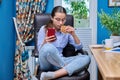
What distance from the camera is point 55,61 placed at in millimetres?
2295

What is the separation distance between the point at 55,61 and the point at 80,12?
Result: 1694mm

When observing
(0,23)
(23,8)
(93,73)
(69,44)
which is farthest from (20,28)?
(93,73)

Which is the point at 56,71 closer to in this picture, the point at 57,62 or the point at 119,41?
the point at 57,62

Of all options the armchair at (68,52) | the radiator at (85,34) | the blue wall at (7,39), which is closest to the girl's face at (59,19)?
the armchair at (68,52)

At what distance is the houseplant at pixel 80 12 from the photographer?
3818 millimetres

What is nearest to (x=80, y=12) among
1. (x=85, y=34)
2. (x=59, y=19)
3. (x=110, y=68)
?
(x=85, y=34)

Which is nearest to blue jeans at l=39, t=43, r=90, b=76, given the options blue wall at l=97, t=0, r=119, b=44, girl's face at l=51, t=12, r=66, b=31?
girl's face at l=51, t=12, r=66, b=31

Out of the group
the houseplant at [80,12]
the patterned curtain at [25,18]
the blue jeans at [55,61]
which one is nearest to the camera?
the blue jeans at [55,61]

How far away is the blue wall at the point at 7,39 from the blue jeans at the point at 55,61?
975mm

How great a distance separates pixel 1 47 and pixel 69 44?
91cm

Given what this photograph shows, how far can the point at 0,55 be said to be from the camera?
10.1ft

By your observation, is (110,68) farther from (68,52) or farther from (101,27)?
(101,27)

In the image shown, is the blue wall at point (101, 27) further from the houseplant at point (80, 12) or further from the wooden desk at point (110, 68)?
the wooden desk at point (110, 68)

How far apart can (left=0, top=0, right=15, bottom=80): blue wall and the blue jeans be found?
975mm
